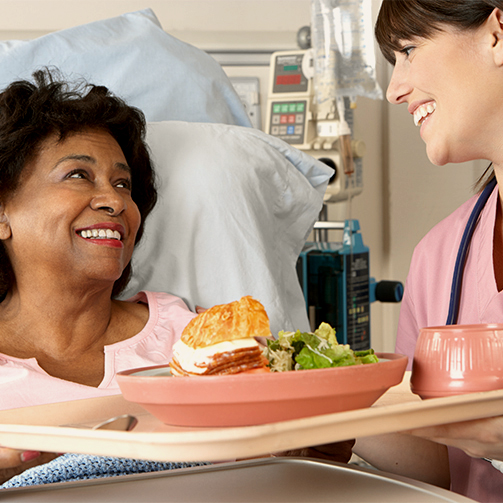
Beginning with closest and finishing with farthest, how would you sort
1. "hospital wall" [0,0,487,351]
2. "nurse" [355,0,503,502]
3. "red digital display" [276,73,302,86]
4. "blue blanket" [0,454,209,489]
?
1. "blue blanket" [0,454,209,489]
2. "nurse" [355,0,503,502]
3. "red digital display" [276,73,302,86]
4. "hospital wall" [0,0,487,351]

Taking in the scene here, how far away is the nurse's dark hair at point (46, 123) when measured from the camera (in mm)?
1329

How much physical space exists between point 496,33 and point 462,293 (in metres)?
0.48

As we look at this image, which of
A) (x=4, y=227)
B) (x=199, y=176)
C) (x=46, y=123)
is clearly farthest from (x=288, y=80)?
(x=4, y=227)

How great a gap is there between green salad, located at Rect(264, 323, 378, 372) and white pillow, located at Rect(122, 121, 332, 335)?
0.84 meters

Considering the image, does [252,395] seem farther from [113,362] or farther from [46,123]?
[46,123]

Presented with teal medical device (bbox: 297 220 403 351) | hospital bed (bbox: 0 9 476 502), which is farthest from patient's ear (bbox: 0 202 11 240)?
teal medical device (bbox: 297 220 403 351)

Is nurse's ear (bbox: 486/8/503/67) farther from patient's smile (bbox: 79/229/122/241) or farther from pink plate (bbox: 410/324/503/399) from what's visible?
patient's smile (bbox: 79/229/122/241)

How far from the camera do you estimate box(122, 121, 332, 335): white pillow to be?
5.41 feet

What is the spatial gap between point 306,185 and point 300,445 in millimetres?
1416

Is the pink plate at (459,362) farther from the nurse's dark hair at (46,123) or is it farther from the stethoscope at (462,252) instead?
the nurse's dark hair at (46,123)

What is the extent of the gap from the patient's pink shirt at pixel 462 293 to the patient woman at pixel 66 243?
519 millimetres

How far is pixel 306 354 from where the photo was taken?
0.68 metres

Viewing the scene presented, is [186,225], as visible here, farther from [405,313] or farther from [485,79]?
[485,79]

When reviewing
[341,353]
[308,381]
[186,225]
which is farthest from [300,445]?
[186,225]
